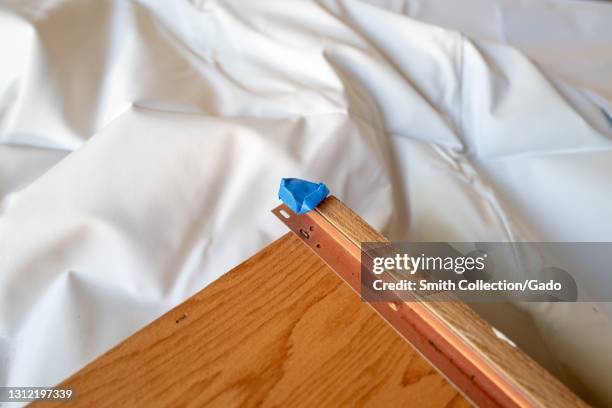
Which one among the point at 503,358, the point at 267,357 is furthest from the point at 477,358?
the point at 267,357

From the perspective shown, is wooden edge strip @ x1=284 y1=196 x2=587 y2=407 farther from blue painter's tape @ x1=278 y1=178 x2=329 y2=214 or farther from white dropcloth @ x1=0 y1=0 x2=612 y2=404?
white dropcloth @ x1=0 y1=0 x2=612 y2=404

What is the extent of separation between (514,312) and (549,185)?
0.19 m

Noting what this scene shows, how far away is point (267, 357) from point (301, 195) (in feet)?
0.48

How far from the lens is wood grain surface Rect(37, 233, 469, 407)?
34 centimetres

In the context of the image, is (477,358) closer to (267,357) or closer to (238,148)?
(267,357)

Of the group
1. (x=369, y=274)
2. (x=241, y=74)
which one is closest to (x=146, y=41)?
(x=241, y=74)

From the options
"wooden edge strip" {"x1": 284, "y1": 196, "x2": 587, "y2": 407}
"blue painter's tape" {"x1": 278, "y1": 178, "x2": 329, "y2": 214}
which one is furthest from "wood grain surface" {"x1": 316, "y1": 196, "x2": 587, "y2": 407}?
"blue painter's tape" {"x1": 278, "y1": 178, "x2": 329, "y2": 214}

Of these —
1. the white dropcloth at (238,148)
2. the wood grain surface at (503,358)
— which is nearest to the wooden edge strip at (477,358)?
the wood grain surface at (503,358)

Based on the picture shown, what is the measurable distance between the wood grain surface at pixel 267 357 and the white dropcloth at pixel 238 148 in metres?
0.13

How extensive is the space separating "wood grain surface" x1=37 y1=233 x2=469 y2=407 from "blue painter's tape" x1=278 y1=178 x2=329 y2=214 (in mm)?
65

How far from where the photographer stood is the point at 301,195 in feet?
1.41

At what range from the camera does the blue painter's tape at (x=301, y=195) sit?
0.43 m

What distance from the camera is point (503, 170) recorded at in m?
0.69

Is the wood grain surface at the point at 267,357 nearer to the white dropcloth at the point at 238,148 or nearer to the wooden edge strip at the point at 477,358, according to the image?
the wooden edge strip at the point at 477,358
